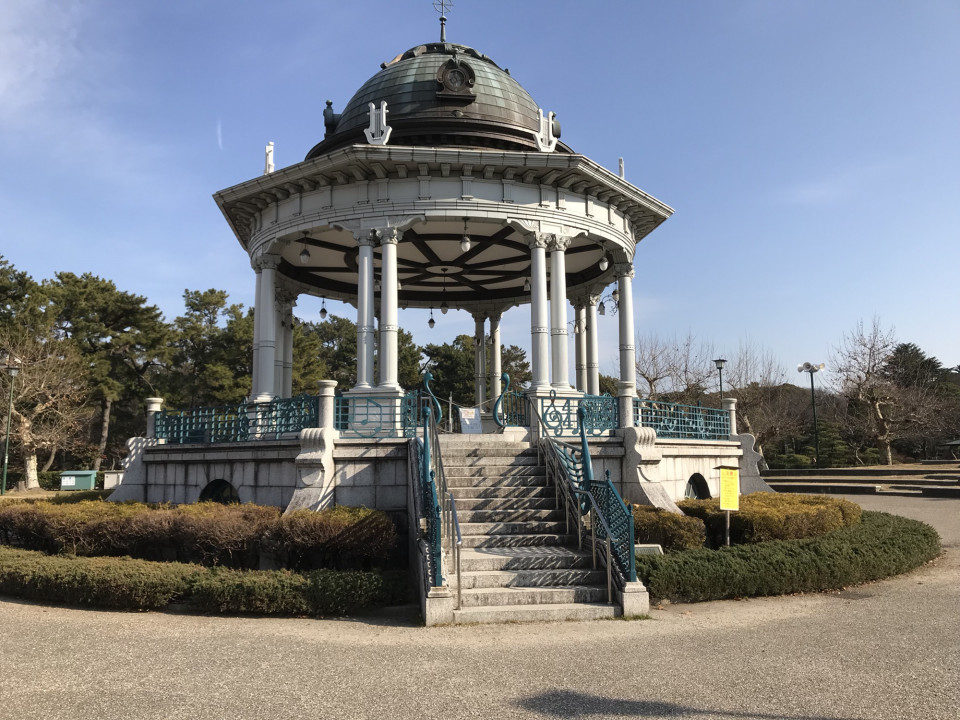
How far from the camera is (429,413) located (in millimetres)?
11914

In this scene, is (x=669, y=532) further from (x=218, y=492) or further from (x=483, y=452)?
(x=218, y=492)

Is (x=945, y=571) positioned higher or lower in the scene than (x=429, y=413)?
lower

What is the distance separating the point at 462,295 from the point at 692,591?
1847 centimetres

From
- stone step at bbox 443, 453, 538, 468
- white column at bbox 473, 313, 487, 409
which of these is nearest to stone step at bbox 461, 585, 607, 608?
stone step at bbox 443, 453, 538, 468

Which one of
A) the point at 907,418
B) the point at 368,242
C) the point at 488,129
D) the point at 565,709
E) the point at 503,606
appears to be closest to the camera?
the point at 565,709

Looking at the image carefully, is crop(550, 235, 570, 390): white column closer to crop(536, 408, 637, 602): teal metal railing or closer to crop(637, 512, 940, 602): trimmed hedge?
crop(536, 408, 637, 602): teal metal railing

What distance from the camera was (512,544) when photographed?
1077 cm

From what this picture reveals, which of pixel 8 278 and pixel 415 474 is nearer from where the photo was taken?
pixel 415 474

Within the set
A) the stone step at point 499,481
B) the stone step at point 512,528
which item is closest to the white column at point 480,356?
the stone step at point 499,481

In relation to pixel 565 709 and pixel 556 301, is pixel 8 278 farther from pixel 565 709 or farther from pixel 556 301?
pixel 565 709

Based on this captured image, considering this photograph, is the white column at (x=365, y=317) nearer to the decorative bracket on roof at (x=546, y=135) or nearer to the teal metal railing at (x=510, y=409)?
the teal metal railing at (x=510, y=409)

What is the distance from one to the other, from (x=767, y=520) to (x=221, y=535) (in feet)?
29.3

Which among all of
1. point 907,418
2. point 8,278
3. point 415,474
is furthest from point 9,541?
point 907,418

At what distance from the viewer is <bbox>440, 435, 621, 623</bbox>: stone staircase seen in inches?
352
